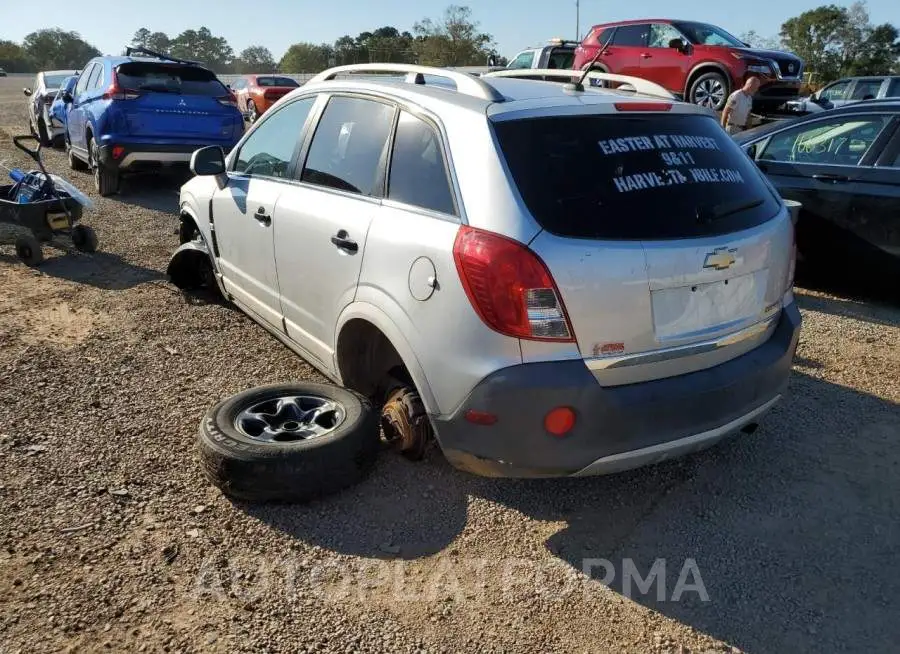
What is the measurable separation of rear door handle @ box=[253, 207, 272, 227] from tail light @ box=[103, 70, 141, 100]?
6548 mm

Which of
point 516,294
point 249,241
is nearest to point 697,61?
point 249,241

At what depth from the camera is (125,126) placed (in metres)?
9.30

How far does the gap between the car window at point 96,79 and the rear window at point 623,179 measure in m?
9.22

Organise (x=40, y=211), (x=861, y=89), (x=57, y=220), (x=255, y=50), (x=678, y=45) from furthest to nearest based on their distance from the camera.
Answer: (x=255, y=50) < (x=861, y=89) < (x=678, y=45) < (x=57, y=220) < (x=40, y=211)

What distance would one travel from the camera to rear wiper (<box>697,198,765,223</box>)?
2750mm

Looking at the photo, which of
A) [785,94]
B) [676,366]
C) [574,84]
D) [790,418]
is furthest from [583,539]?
[785,94]

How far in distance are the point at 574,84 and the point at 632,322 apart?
141 centimetres

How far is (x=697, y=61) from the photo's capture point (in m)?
12.9

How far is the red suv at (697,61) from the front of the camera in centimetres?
1245

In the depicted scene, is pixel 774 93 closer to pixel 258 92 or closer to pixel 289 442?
pixel 289 442

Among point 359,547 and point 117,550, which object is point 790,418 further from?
point 117,550

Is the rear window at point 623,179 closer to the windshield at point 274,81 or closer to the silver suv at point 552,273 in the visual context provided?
the silver suv at point 552,273

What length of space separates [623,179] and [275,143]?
2.35m

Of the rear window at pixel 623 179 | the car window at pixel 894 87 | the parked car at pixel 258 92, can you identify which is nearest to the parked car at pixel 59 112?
the parked car at pixel 258 92
